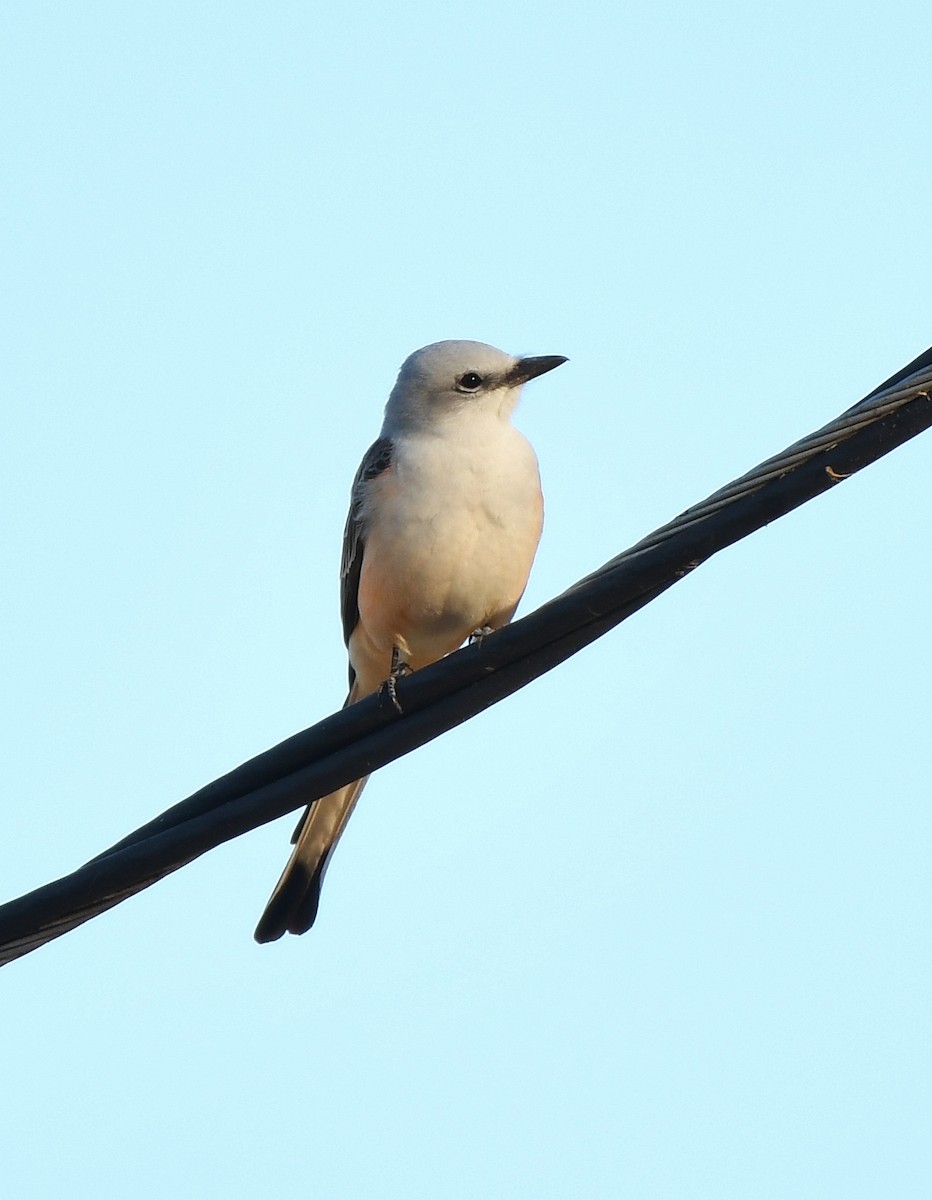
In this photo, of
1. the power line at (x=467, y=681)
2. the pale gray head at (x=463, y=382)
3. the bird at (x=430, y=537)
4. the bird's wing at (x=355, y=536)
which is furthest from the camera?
the pale gray head at (x=463, y=382)

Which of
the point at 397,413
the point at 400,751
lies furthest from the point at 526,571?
the point at 400,751

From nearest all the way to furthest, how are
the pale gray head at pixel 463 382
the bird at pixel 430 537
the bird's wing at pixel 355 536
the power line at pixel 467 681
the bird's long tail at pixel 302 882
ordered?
the power line at pixel 467 681, the bird's long tail at pixel 302 882, the bird at pixel 430 537, the bird's wing at pixel 355 536, the pale gray head at pixel 463 382

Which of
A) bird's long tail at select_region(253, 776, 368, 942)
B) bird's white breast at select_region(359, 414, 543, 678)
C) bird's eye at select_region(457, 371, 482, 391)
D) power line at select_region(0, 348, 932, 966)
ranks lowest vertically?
power line at select_region(0, 348, 932, 966)

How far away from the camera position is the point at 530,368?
7.63 metres

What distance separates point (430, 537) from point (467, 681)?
2.39 metres

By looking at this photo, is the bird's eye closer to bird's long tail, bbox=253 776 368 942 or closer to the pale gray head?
the pale gray head

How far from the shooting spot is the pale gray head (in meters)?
7.54

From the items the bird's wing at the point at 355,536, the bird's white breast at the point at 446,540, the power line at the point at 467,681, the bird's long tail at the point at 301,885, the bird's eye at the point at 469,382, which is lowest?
the power line at the point at 467,681

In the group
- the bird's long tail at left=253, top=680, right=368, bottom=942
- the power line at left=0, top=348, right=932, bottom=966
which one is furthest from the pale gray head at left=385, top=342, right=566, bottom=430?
the power line at left=0, top=348, right=932, bottom=966

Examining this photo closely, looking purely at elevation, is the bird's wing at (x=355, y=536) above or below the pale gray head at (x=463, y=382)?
below

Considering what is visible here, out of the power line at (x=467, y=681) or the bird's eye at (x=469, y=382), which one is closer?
the power line at (x=467, y=681)

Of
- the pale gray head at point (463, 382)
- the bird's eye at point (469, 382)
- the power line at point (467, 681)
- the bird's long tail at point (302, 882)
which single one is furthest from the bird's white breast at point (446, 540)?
the power line at point (467, 681)

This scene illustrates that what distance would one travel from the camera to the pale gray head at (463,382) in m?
7.54

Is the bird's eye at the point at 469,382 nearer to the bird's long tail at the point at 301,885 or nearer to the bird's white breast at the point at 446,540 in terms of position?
the bird's white breast at the point at 446,540
